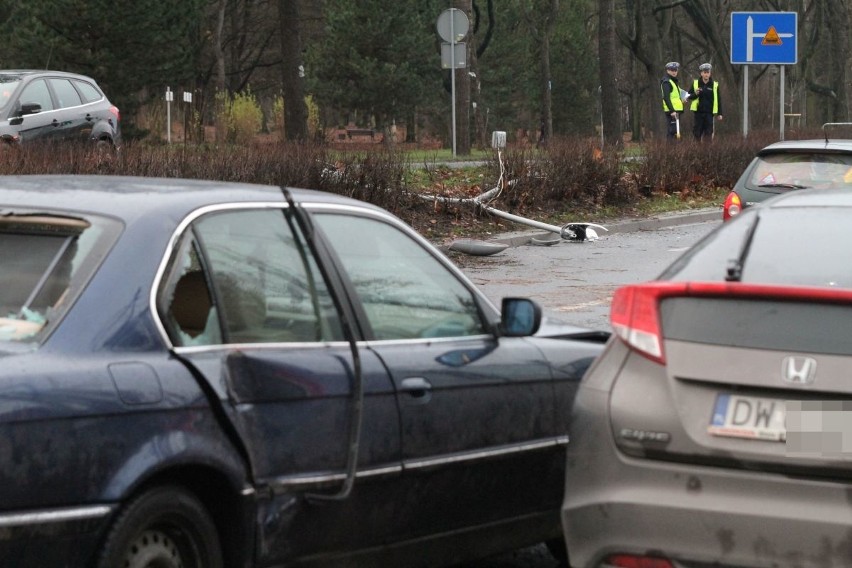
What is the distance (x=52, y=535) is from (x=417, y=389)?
1.55 meters

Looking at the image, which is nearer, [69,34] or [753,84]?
[69,34]

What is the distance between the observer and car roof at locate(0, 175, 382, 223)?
192 inches

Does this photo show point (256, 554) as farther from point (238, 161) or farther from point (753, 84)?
point (753, 84)

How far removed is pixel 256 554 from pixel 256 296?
828mm

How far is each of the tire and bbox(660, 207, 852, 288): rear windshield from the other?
64.4 inches

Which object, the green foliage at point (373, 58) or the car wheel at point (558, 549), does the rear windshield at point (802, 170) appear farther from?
the green foliage at point (373, 58)

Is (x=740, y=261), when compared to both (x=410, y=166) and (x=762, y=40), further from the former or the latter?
(x=762, y=40)

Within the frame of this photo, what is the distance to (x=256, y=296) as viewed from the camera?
5109mm

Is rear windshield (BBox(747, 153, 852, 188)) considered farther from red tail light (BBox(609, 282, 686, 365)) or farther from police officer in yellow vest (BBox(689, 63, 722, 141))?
police officer in yellow vest (BBox(689, 63, 722, 141))

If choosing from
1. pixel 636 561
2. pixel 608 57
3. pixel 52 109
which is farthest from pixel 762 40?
pixel 636 561

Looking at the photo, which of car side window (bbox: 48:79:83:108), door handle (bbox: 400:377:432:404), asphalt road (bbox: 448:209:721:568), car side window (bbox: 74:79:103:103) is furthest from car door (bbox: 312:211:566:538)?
car side window (bbox: 74:79:103:103)

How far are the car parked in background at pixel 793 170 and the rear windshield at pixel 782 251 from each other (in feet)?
28.5

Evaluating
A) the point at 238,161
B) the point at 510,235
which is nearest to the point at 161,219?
the point at 238,161

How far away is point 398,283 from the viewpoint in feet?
18.6
